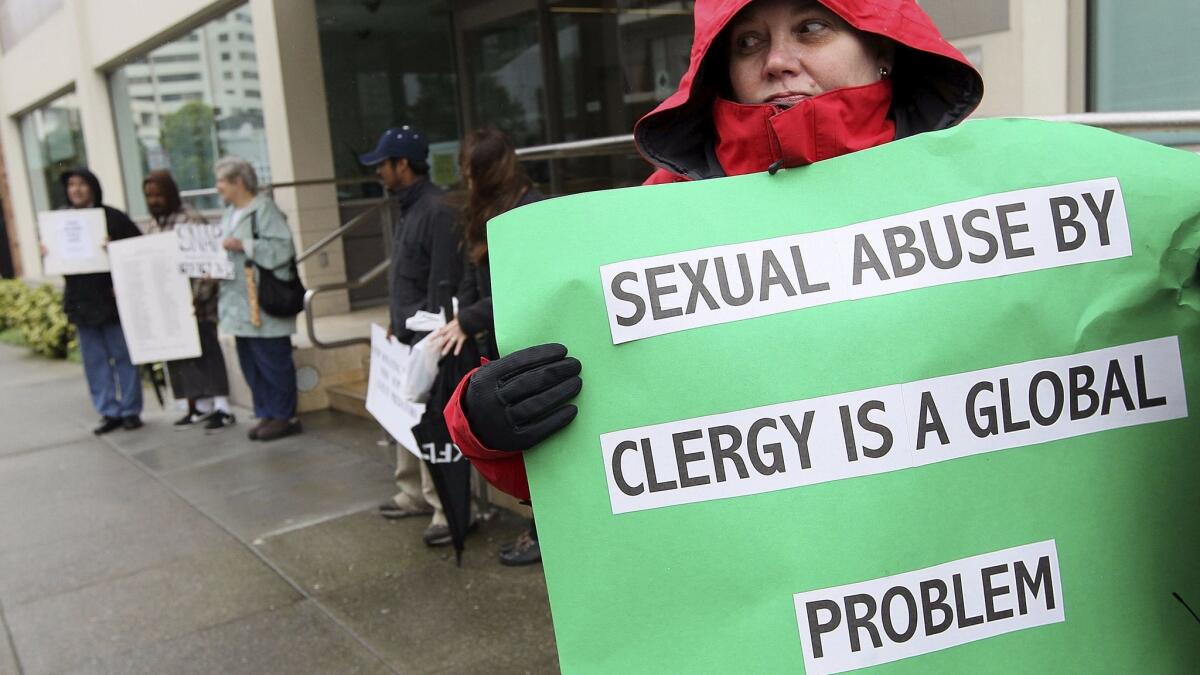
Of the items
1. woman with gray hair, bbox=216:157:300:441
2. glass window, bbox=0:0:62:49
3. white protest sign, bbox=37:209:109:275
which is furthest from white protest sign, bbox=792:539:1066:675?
glass window, bbox=0:0:62:49

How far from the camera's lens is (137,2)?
39.7 feet

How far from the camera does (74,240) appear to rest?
712cm

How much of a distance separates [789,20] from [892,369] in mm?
545

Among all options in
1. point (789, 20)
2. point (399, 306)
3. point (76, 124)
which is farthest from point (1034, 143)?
point (76, 124)

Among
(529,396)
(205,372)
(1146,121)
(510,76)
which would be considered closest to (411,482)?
(205,372)

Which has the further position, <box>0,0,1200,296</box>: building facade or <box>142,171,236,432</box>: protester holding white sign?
<box>0,0,1200,296</box>: building facade

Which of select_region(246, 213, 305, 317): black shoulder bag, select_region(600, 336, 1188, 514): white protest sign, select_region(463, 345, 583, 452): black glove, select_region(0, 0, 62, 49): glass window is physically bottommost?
select_region(246, 213, 305, 317): black shoulder bag

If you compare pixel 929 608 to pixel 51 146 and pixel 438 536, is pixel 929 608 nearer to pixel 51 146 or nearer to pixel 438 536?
pixel 438 536

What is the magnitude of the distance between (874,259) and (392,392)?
3372mm

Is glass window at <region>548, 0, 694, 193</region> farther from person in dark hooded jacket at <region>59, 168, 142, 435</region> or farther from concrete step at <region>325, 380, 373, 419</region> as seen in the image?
person in dark hooded jacket at <region>59, 168, 142, 435</region>

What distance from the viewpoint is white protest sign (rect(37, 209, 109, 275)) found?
7047mm

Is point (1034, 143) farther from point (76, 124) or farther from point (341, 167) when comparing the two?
point (76, 124)

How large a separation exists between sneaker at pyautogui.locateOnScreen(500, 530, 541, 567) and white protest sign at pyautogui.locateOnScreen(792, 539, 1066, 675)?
9.52 ft

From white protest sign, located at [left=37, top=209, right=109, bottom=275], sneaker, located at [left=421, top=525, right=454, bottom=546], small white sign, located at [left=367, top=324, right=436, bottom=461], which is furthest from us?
white protest sign, located at [left=37, top=209, right=109, bottom=275]
